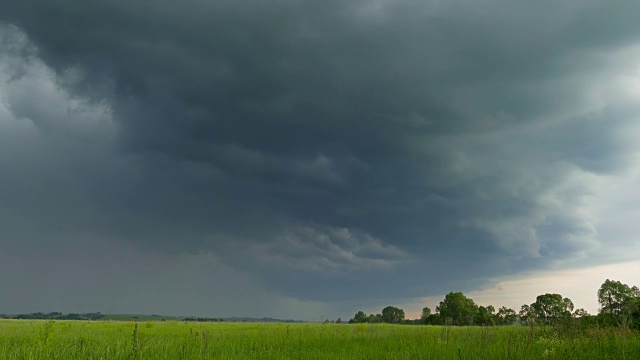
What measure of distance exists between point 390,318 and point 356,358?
131 meters

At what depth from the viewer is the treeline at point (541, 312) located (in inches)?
389

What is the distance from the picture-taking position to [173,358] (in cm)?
839

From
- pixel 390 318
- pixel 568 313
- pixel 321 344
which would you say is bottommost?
pixel 390 318

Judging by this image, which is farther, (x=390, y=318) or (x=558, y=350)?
(x=390, y=318)

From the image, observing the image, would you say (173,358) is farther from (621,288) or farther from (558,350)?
(621,288)

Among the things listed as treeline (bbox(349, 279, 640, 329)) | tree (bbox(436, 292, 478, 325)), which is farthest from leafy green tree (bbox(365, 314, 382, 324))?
tree (bbox(436, 292, 478, 325))

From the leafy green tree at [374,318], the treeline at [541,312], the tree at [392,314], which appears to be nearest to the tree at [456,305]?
the treeline at [541,312]

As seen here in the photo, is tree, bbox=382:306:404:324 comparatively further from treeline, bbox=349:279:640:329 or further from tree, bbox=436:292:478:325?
tree, bbox=436:292:478:325

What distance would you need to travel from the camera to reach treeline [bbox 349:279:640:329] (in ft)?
32.4

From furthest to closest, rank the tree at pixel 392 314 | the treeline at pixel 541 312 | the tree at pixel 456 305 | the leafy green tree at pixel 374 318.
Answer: the tree at pixel 392 314, the leafy green tree at pixel 374 318, the tree at pixel 456 305, the treeline at pixel 541 312

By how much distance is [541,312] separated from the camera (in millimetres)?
10586

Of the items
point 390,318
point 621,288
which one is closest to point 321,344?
point 621,288

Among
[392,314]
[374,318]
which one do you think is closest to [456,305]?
[374,318]

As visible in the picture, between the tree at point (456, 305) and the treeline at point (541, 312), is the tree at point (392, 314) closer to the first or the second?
the treeline at point (541, 312)
